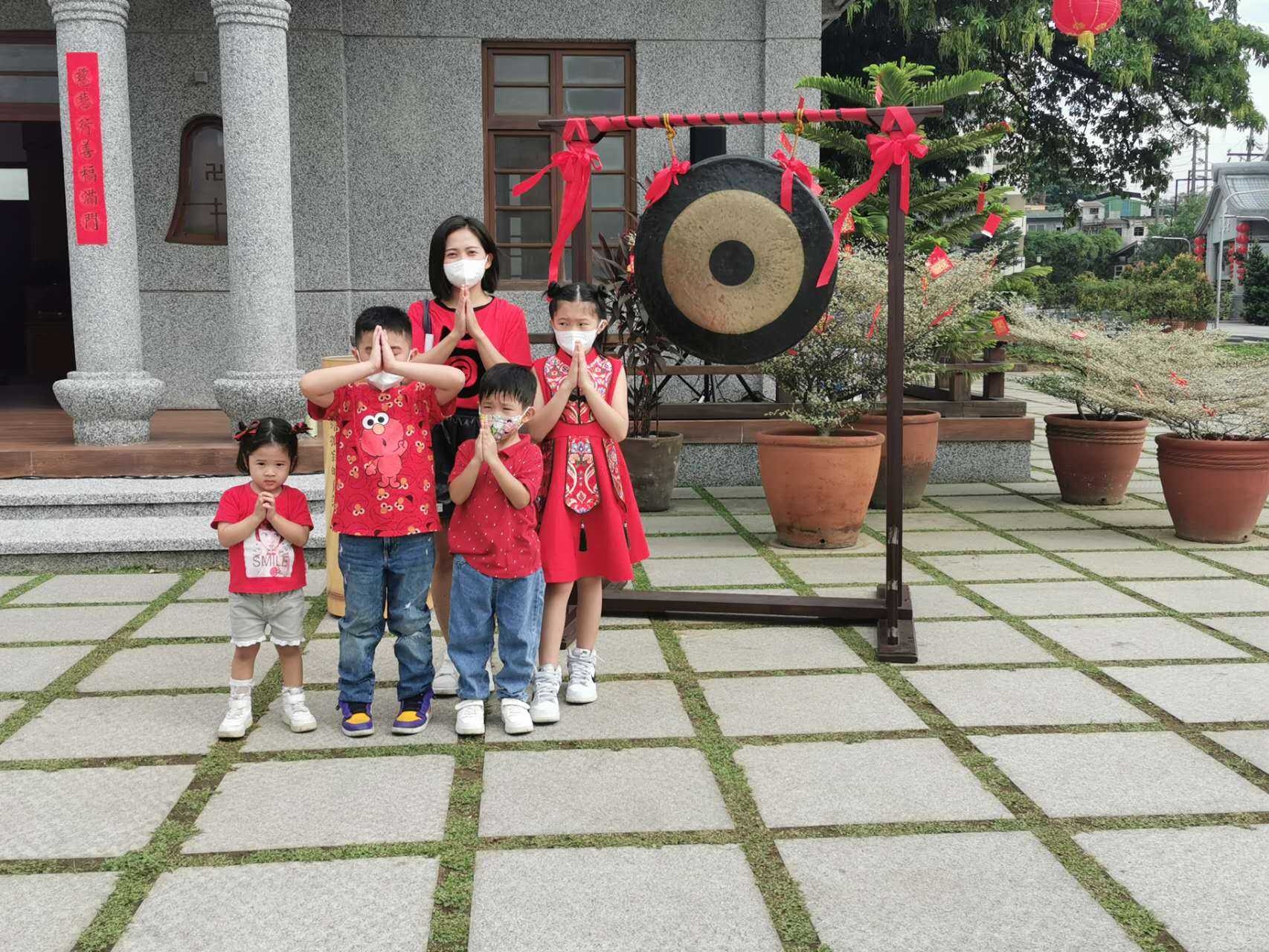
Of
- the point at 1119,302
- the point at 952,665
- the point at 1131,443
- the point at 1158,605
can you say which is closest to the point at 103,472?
the point at 952,665

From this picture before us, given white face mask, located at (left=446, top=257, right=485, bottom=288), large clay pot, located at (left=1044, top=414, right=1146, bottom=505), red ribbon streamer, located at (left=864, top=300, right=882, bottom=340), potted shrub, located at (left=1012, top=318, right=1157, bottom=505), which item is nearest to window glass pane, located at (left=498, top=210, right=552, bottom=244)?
red ribbon streamer, located at (left=864, top=300, right=882, bottom=340)

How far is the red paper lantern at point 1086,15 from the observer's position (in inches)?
365

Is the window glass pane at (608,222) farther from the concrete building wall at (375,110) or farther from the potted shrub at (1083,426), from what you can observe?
the potted shrub at (1083,426)

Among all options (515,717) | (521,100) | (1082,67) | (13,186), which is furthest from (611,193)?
(1082,67)

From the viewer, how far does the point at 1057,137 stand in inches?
723

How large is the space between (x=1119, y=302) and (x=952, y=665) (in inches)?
864

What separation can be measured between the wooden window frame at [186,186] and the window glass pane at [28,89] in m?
0.91

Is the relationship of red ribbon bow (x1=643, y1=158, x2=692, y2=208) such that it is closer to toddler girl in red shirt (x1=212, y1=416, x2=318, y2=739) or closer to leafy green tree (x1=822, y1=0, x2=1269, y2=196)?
toddler girl in red shirt (x1=212, y1=416, x2=318, y2=739)

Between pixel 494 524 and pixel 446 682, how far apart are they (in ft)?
2.42

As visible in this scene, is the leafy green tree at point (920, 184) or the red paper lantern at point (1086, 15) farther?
the leafy green tree at point (920, 184)

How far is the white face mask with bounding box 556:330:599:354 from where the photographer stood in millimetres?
3742

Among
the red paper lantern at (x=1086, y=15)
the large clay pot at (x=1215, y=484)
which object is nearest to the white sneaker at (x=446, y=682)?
the large clay pot at (x=1215, y=484)

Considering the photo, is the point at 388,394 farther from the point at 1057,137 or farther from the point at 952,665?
the point at 1057,137

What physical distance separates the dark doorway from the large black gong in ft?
19.2
